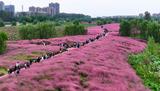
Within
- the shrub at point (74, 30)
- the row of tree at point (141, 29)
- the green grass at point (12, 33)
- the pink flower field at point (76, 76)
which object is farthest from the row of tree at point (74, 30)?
the pink flower field at point (76, 76)

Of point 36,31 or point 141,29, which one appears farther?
point 141,29

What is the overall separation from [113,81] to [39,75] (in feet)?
24.8

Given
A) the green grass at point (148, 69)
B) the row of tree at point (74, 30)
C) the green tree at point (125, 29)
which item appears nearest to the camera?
the green grass at point (148, 69)

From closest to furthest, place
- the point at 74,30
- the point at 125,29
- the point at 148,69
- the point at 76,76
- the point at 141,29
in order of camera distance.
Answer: the point at 76,76
the point at 148,69
the point at 141,29
the point at 125,29
the point at 74,30

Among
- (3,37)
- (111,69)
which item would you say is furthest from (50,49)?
(111,69)

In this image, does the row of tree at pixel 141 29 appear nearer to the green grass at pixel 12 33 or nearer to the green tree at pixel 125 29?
the green tree at pixel 125 29

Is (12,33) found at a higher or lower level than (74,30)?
lower

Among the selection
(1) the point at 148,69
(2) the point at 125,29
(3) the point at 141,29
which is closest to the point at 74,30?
(2) the point at 125,29

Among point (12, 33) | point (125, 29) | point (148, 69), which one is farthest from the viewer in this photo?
point (12, 33)

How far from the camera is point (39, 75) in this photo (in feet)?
147

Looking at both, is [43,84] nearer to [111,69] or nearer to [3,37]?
[111,69]

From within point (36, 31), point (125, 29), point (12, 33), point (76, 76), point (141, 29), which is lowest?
point (12, 33)

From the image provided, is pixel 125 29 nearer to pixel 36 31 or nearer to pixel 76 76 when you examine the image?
pixel 36 31

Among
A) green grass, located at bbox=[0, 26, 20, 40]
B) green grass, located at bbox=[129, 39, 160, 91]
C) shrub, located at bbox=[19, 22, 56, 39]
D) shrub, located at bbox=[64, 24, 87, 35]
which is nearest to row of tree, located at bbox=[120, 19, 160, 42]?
shrub, located at bbox=[64, 24, 87, 35]
